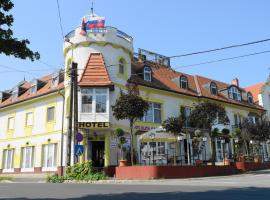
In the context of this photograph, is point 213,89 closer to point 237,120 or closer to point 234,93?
point 234,93

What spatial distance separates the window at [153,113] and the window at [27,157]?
36.2 ft

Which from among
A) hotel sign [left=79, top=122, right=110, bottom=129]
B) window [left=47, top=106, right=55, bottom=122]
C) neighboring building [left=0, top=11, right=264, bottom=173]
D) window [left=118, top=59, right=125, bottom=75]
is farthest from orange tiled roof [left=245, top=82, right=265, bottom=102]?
window [left=47, top=106, right=55, bottom=122]

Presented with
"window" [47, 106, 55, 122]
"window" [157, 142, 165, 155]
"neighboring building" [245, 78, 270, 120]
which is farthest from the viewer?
"neighboring building" [245, 78, 270, 120]

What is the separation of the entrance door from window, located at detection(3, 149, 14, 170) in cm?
1105

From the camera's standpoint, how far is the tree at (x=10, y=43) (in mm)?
10523

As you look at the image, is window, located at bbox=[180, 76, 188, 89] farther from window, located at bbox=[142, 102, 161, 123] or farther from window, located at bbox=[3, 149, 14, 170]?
window, located at bbox=[3, 149, 14, 170]

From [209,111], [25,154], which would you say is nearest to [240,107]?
[209,111]

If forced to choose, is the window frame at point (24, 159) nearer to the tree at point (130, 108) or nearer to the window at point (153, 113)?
the window at point (153, 113)

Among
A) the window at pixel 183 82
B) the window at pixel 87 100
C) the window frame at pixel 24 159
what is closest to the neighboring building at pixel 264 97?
the window at pixel 183 82

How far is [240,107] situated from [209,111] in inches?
546

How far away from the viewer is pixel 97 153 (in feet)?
85.3

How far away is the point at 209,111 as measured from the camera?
2623cm

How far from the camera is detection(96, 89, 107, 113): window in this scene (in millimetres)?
25781

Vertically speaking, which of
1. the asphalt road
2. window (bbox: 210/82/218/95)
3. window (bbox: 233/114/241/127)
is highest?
window (bbox: 210/82/218/95)
